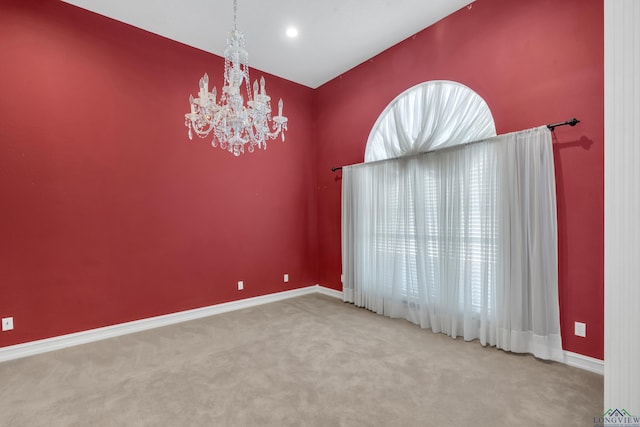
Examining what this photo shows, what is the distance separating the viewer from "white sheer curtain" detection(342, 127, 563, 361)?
2.48 meters

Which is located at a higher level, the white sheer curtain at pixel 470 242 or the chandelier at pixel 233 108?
the chandelier at pixel 233 108

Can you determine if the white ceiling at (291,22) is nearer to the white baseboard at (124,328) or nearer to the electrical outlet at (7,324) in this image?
the electrical outlet at (7,324)

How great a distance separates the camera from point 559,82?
245cm

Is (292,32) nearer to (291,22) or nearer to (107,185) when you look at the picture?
(291,22)

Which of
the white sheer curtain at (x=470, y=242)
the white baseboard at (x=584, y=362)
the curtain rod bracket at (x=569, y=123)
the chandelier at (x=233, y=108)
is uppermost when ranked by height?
the chandelier at (x=233, y=108)

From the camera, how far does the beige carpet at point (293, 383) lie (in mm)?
1826

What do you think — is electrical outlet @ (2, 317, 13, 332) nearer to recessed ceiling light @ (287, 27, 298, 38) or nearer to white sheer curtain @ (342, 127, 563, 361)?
white sheer curtain @ (342, 127, 563, 361)

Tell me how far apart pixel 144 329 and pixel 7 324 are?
1.15m

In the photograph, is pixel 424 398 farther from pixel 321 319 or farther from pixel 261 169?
pixel 261 169

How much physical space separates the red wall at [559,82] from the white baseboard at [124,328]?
3007mm

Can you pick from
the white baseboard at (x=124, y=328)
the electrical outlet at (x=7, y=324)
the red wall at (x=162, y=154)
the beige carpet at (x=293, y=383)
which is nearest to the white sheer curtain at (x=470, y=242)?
the red wall at (x=162, y=154)

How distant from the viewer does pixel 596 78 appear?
7.40 ft

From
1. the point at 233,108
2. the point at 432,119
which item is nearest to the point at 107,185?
the point at 233,108

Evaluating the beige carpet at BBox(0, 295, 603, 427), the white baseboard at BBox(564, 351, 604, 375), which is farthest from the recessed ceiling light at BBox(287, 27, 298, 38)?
the white baseboard at BBox(564, 351, 604, 375)
